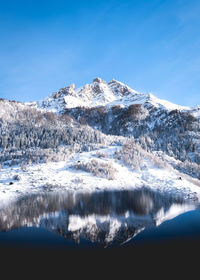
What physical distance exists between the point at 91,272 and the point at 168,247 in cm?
988

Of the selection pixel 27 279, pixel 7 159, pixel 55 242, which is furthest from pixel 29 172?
pixel 27 279

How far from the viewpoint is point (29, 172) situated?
263 ft

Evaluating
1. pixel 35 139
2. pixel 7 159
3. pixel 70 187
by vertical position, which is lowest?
pixel 70 187

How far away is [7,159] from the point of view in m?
108

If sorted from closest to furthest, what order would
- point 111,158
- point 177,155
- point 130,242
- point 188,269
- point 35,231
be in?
point 188,269
point 130,242
point 35,231
point 111,158
point 177,155

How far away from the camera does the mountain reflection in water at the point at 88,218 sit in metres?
25.3

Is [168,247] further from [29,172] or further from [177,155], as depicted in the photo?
[177,155]

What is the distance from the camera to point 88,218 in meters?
33.2

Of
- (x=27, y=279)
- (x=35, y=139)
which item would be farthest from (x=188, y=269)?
(x=35, y=139)

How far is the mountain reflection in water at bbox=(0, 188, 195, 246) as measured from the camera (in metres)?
25.3

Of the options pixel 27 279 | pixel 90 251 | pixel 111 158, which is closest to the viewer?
pixel 27 279

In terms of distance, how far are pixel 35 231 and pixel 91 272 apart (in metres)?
13.7

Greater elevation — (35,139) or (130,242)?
(35,139)

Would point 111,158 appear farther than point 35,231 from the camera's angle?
Yes
